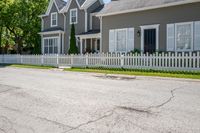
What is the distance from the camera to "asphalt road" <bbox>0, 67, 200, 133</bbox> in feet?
18.9

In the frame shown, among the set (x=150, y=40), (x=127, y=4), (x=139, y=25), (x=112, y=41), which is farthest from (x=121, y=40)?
(x=127, y=4)

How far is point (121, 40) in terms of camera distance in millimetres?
23250

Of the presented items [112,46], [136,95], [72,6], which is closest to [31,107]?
[136,95]

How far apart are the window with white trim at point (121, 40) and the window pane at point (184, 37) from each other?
4088 millimetres

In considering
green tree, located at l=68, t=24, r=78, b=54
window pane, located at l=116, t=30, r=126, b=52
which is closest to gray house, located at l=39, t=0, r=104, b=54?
green tree, located at l=68, t=24, r=78, b=54

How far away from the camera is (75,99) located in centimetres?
866

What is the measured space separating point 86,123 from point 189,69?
454 inches

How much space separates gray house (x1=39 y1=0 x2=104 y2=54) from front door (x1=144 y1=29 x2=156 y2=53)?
7.33 metres

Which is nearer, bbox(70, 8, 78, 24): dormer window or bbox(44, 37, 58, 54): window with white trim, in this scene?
bbox(70, 8, 78, 24): dormer window

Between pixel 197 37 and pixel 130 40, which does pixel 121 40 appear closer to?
pixel 130 40

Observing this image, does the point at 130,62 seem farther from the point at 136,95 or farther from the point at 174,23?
the point at 136,95

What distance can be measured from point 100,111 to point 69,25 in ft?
84.8

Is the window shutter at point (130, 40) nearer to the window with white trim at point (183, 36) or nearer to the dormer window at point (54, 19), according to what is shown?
the window with white trim at point (183, 36)

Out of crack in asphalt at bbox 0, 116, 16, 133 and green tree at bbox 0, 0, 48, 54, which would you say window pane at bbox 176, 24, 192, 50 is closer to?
crack in asphalt at bbox 0, 116, 16, 133
